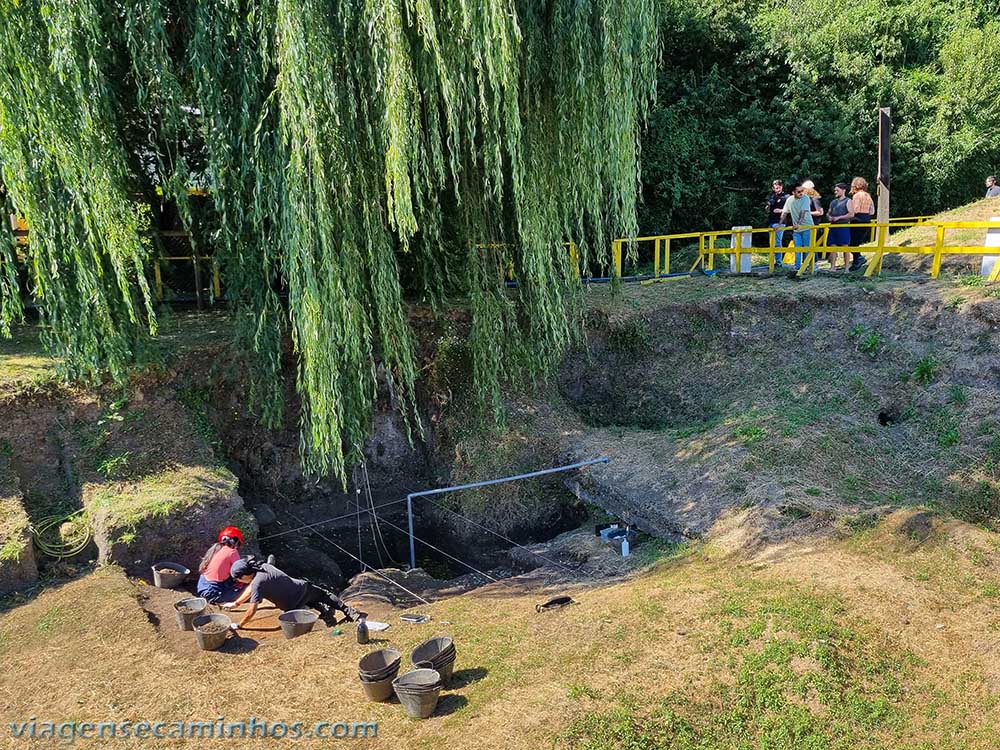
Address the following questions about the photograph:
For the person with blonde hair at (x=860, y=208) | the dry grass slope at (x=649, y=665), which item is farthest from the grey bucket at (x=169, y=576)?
the person with blonde hair at (x=860, y=208)

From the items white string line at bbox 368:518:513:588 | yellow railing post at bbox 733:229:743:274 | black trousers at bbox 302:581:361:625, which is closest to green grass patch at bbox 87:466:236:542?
black trousers at bbox 302:581:361:625

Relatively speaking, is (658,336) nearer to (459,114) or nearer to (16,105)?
(459,114)

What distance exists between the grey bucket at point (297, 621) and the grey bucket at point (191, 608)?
0.76m

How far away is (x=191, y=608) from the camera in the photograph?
21.9 ft

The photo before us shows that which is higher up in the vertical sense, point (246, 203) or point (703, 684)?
point (246, 203)

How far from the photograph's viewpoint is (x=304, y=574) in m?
9.12

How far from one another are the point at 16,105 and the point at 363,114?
351cm

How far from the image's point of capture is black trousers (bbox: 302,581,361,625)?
7.03 m

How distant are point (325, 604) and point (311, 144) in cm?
474

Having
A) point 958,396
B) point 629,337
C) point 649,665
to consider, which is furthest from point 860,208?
point 649,665

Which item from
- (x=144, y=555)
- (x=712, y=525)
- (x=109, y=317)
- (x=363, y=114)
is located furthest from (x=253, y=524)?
(x=712, y=525)

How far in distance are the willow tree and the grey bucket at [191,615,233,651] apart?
226 cm

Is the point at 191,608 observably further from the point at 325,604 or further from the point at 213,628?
the point at 325,604

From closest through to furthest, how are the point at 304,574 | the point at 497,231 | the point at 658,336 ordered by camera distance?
the point at 304,574, the point at 497,231, the point at 658,336
